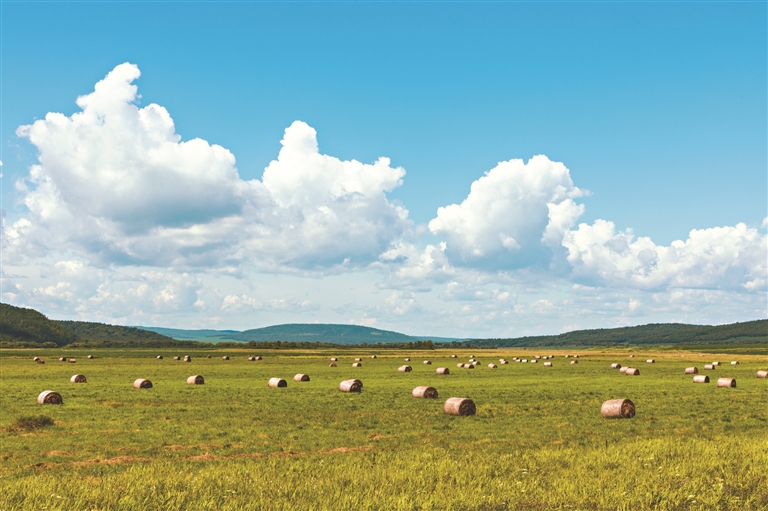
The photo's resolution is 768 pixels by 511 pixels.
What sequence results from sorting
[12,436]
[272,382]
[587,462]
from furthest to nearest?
[272,382] < [12,436] < [587,462]

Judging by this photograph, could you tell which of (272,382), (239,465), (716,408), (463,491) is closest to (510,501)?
(463,491)

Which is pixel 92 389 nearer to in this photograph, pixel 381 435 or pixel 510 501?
pixel 381 435

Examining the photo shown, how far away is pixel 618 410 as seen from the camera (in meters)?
26.9

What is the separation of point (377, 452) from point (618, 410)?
14.4 meters

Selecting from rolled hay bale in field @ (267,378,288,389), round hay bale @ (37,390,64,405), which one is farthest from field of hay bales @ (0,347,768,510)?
rolled hay bale in field @ (267,378,288,389)

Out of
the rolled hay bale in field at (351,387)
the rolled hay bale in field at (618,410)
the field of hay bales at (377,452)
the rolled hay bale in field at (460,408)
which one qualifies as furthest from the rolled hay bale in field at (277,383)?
the rolled hay bale in field at (618,410)

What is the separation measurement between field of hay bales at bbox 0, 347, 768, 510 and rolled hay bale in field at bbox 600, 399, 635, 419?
27.1 inches

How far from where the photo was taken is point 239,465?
15.9 meters

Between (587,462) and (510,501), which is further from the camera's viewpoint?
(587,462)

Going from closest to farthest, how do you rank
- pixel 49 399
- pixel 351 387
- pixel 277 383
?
pixel 49 399 → pixel 351 387 → pixel 277 383

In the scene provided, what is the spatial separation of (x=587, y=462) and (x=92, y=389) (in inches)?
1467

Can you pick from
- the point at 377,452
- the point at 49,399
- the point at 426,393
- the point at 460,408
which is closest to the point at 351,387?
the point at 426,393

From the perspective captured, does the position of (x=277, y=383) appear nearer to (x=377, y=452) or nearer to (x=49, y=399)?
(x=49, y=399)

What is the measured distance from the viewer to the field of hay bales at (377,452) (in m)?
11.8
